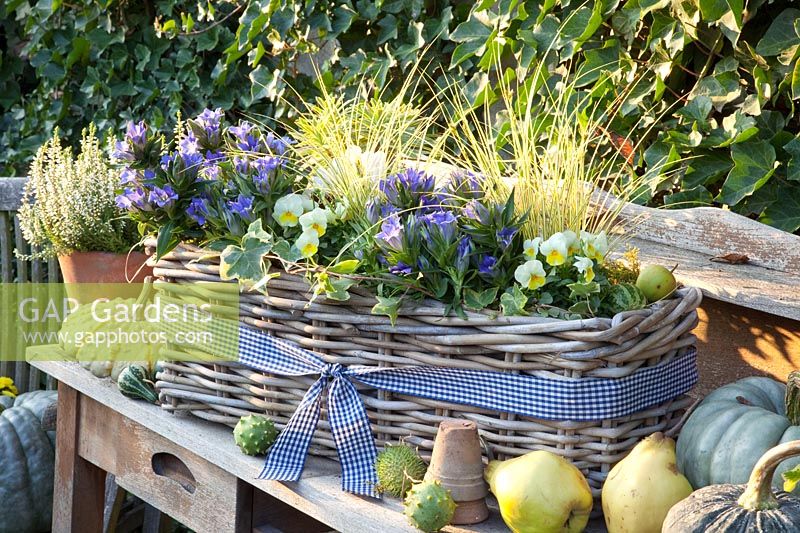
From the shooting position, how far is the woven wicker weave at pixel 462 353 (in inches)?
48.3

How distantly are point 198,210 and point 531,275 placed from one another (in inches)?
25.4

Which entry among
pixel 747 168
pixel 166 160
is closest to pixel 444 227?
pixel 166 160

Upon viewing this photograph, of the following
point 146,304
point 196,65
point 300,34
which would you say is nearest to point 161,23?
point 196,65

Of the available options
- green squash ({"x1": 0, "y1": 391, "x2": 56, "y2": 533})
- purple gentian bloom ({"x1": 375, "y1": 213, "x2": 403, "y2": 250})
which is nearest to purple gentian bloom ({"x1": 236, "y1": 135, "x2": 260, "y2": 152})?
purple gentian bloom ({"x1": 375, "y1": 213, "x2": 403, "y2": 250})

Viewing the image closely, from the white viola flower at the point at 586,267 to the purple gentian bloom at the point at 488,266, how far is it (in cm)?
12

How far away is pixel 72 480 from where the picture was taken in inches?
78.0

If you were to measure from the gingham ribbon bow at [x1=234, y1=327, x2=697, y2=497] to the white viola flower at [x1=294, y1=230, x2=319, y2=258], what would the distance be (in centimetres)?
17

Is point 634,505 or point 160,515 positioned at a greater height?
point 634,505

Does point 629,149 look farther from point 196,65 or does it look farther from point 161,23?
point 161,23

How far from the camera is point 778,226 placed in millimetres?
1677

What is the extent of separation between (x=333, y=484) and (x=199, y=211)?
55cm

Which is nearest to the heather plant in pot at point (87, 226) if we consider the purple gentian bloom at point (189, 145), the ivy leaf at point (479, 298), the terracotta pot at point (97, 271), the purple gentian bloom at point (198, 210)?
the terracotta pot at point (97, 271)

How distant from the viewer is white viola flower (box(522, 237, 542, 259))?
4.26ft

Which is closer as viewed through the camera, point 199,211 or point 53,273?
point 199,211
